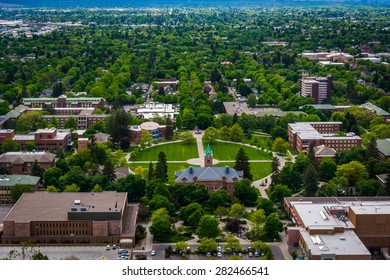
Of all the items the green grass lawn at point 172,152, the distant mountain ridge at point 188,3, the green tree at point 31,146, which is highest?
the green tree at point 31,146

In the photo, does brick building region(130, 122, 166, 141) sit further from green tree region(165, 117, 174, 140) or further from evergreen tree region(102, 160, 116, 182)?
evergreen tree region(102, 160, 116, 182)

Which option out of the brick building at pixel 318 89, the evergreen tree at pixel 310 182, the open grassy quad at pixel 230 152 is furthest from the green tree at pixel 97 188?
the brick building at pixel 318 89

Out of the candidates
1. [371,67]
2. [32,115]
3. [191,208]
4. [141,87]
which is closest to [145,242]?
[191,208]

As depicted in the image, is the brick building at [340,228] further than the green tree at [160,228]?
No

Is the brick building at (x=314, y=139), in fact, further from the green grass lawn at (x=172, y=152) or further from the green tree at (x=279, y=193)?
the green tree at (x=279, y=193)

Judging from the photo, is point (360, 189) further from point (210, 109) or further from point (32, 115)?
point (32, 115)

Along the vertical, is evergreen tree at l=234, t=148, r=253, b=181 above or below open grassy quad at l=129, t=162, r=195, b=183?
above

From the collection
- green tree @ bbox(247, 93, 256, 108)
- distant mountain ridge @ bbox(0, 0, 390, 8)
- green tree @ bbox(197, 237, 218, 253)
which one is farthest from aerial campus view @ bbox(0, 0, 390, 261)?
distant mountain ridge @ bbox(0, 0, 390, 8)
